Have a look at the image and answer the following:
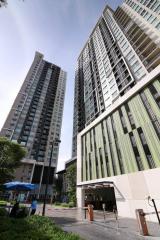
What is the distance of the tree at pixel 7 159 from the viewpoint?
19.6 meters

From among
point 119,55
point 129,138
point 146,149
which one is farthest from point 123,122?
point 119,55

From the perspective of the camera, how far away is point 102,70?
64125mm

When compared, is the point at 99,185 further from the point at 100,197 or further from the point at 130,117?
the point at 130,117

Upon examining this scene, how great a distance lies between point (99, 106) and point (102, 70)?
17.5 m

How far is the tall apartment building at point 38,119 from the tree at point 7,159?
34216mm

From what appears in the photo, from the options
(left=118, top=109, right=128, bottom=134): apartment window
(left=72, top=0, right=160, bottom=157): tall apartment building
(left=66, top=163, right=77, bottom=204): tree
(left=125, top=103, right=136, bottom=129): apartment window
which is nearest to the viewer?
(left=125, top=103, right=136, bottom=129): apartment window

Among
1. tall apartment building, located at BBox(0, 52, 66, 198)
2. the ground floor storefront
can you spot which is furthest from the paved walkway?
tall apartment building, located at BBox(0, 52, 66, 198)

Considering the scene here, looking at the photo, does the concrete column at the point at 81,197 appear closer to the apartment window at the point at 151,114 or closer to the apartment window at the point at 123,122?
the apartment window at the point at 123,122

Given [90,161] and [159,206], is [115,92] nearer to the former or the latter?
[90,161]

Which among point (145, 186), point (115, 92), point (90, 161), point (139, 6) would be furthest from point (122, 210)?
point (139, 6)

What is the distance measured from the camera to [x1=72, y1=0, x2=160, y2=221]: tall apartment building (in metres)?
16.7

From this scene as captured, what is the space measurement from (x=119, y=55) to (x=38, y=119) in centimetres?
5321

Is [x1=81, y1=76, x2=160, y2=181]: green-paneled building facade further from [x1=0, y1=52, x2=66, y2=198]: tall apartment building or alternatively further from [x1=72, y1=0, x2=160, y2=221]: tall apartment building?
[x1=0, y1=52, x2=66, y2=198]: tall apartment building

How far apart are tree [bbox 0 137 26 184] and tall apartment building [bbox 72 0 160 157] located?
33703mm
